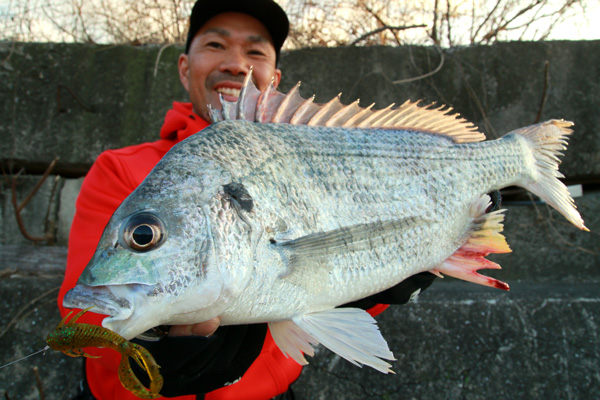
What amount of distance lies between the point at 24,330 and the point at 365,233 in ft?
8.23

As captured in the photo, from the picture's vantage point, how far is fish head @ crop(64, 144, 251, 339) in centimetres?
85

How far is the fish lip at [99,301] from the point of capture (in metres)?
0.82

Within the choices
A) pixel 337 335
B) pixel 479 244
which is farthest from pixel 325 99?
pixel 337 335

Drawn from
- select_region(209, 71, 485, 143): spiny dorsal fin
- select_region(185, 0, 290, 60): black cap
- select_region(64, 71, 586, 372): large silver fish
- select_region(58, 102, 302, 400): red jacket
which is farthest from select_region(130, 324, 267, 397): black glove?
select_region(185, 0, 290, 60): black cap

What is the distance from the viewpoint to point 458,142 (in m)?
1.53

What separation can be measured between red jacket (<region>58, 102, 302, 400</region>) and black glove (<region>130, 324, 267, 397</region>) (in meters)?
0.38

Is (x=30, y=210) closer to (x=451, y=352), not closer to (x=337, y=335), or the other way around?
(x=337, y=335)

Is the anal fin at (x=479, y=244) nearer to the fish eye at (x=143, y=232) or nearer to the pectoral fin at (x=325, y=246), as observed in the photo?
the pectoral fin at (x=325, y=246)

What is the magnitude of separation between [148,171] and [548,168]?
179cm

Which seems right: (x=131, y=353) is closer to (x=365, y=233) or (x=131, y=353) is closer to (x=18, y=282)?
(x=365, y=233)

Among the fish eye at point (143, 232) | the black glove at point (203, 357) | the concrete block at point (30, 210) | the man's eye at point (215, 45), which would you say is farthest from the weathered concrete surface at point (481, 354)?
the concrete block at point (30, 210)

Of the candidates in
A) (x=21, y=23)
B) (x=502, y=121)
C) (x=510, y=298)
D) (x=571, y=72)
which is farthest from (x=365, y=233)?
(x=21, y=23)

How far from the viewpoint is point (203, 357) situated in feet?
3.72

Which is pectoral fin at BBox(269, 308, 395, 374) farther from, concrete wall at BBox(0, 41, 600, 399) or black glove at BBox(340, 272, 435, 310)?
concrete wall at BBox(0, 41, 600, 399)
